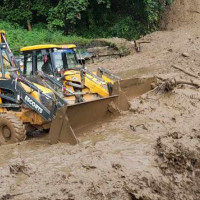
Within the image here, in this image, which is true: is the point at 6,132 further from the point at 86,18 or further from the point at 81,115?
the point at 86,18

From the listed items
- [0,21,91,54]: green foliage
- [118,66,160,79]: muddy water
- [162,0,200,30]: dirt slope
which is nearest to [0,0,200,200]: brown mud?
[118,66,160,79]: muddy water

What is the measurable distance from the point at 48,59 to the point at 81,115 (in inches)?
89.6

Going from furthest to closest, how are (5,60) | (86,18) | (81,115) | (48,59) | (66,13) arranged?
(86,18), (66,13), (48,59), (5,60), (81,115)

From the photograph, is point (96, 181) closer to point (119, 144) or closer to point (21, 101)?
point (119, 144)

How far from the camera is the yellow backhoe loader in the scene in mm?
7777

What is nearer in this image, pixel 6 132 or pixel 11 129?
pixel 11 129

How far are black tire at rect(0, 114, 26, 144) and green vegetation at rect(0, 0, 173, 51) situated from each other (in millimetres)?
14025

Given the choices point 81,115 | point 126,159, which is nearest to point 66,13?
point 81,115

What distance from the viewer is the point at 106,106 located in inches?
352

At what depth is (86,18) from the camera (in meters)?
25.1

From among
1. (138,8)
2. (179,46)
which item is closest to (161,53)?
(179,46)

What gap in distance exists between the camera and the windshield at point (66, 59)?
971 cm

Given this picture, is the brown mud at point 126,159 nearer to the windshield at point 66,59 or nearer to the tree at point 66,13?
the windshield at point 66,59

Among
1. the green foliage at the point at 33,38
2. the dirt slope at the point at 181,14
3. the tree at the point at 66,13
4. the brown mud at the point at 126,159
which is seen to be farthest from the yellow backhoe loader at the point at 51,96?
the dirt slope at the point at 181,14
